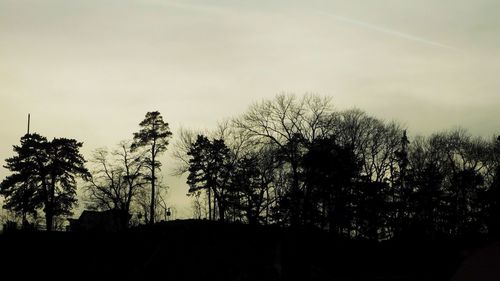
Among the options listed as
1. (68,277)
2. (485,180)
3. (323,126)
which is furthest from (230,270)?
(485,180)

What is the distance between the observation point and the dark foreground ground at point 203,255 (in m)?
35.0

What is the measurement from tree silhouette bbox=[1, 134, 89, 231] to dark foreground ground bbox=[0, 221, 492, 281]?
19799 millimetres

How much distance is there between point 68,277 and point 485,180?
4904cm

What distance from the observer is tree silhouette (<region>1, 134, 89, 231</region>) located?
58.8 metres

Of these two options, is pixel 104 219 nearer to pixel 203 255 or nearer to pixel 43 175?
pixel 43 175

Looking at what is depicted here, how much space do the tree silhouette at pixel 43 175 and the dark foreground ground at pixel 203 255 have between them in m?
19.8

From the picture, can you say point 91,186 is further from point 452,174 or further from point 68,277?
point 452,174

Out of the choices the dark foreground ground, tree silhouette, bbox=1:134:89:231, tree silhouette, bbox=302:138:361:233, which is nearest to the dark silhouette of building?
tree silhouette, bbox=1:134:89:231

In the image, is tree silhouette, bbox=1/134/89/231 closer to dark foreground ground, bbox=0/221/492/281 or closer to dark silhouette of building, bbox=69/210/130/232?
dark silhouette of building, bbox=69/210/130/232

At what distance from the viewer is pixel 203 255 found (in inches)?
1535

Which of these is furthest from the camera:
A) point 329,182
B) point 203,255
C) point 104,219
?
point 104,219

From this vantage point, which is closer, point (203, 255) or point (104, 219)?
point (203, 255)

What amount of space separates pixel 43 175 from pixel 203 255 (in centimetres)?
2923

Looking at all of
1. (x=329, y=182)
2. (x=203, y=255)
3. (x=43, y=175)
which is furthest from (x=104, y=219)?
(x=203, y=255)
